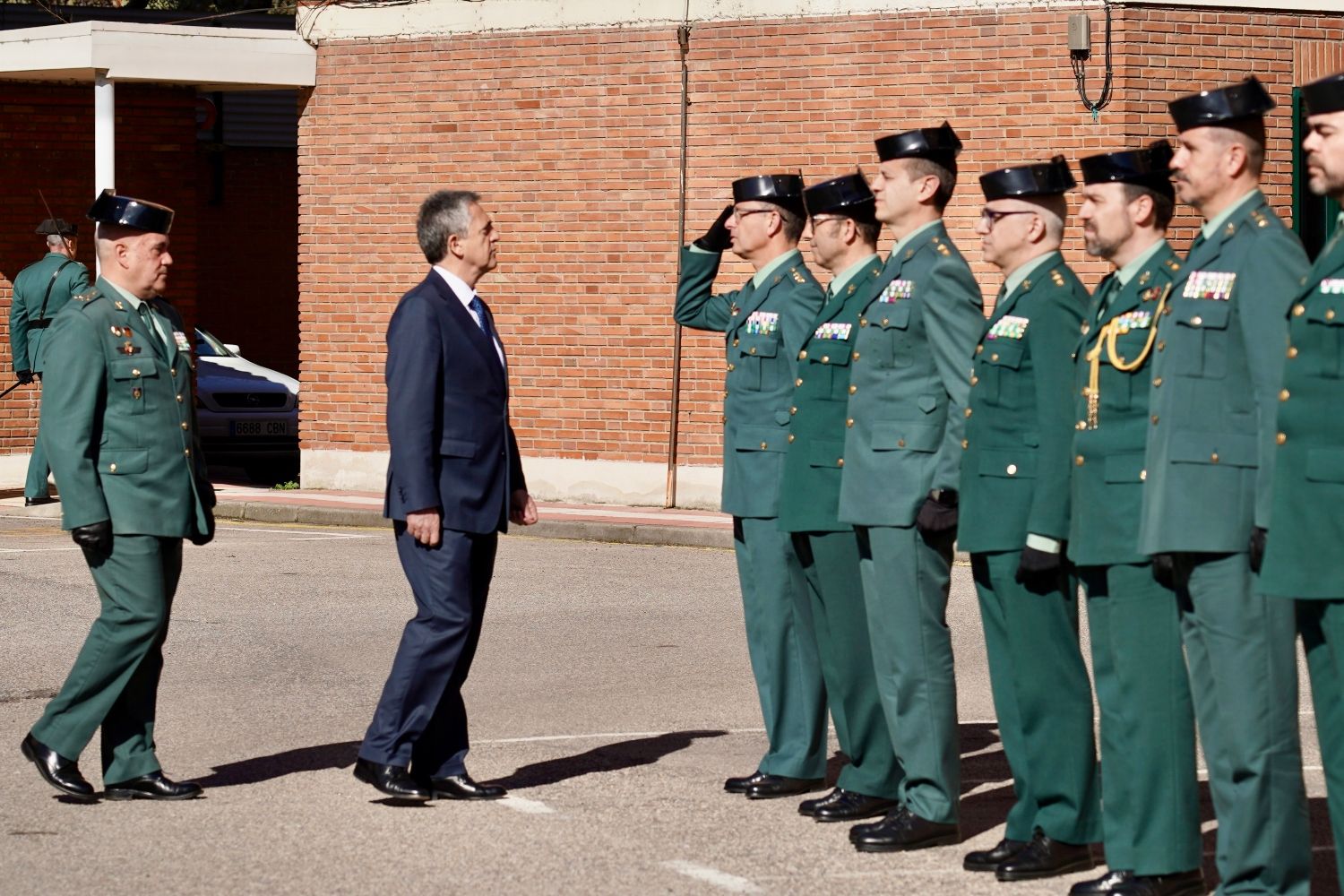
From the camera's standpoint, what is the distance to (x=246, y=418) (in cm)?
2112

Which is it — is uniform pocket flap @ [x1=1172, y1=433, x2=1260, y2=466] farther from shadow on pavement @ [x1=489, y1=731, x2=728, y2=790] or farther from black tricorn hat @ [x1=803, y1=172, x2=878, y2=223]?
shadow on pavement @ [x1=489, y1=731, x2=728, y2=790]

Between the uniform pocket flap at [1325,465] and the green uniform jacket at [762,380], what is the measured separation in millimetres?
2710

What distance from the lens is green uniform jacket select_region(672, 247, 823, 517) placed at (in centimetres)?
774

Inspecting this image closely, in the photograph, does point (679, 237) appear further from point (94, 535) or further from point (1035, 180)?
point (1035, 180)

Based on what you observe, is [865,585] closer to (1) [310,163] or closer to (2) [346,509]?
(2) [346,509]

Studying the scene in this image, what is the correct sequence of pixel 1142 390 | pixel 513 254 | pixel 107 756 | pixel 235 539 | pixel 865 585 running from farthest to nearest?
pixel 513 254 → pixel 235 539 → pixel 107 756 → pixel 865 585 → pixel 1142 390

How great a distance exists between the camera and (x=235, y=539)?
16172 millimetres

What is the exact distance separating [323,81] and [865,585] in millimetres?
13406

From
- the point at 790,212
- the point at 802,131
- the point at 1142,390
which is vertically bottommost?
the point at 1142,390

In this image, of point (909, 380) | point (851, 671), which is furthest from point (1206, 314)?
point (851, 671)

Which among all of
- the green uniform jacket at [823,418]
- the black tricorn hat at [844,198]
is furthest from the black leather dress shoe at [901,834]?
the black tricorn hat at [844,198]

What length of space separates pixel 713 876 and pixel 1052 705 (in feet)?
3.76

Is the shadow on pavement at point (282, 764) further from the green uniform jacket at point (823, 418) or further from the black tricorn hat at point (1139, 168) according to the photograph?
the black tricorn hat at point (1139, 168)

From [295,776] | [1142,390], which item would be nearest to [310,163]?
[295,776]
